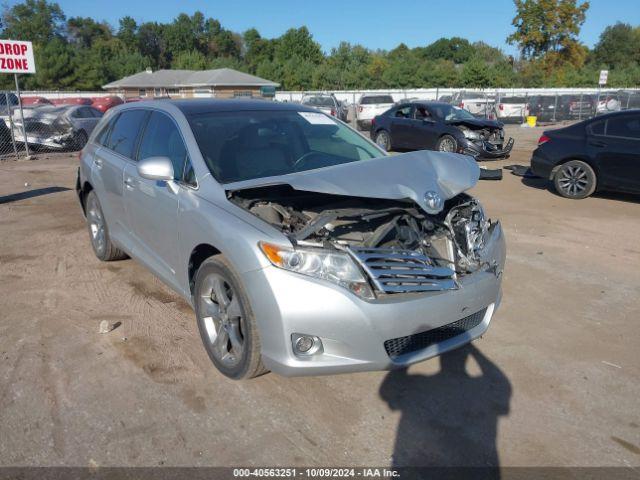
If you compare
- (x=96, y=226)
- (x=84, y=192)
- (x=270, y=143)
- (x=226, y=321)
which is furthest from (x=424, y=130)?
(x=226, y=321)

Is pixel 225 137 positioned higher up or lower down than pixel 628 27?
lower down

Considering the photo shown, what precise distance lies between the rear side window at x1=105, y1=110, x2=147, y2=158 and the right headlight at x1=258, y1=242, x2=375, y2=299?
7.83 feet

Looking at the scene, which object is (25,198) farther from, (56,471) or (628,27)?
(628,27)

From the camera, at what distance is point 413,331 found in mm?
2932

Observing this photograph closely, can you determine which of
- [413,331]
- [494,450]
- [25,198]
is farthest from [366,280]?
[25,198]

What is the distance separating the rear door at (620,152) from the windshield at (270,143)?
5810 mm

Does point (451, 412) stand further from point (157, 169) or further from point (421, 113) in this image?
point (421, 113)

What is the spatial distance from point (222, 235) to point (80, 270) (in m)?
3.04

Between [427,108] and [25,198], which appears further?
[427,108]

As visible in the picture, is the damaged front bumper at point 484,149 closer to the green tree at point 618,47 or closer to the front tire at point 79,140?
the front tire at point 79,140

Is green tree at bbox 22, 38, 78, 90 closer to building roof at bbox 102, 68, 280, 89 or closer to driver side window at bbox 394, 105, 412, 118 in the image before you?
building roof at bbox 102, 68, 280, 89

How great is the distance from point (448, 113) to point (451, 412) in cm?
1271

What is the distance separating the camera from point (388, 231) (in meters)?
3.30

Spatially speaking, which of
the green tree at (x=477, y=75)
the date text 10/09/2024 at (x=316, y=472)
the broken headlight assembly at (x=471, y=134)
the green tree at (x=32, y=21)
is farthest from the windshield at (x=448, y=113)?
the green tree at (x=32, y=21)
